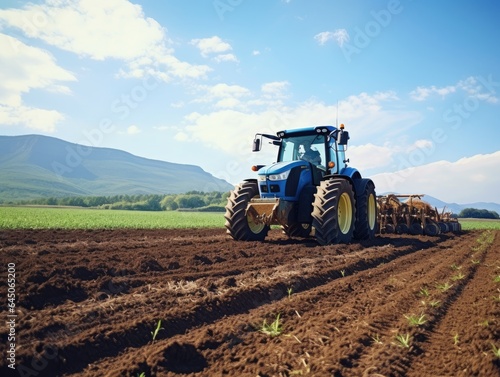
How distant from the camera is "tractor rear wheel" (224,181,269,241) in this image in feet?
31.0

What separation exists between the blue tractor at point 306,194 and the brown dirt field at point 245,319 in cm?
230

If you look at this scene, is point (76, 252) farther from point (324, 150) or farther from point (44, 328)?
point (324, 150)

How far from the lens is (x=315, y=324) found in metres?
3.37

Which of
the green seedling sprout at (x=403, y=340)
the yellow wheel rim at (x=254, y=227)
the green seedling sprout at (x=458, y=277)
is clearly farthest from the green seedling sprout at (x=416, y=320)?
the yellow wheel rim at (x=254, y=227)

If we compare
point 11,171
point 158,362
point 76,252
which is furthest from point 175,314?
point 11,171

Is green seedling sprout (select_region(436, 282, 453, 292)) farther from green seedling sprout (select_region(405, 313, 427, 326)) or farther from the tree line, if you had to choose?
the tree line

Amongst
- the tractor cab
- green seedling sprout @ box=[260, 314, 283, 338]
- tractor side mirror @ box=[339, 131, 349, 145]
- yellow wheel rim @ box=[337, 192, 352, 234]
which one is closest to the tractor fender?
the tractor cab

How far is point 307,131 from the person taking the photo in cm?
991

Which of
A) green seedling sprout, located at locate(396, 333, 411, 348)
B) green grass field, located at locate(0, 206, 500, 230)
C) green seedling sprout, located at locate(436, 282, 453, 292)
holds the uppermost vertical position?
green seedling sprout, located at locate(436, 282, 453, 292)

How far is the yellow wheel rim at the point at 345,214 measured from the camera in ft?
30.9

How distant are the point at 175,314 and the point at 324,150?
23.6 ft

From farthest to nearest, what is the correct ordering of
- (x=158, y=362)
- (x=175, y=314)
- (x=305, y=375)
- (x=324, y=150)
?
(x=324, y=150) < (x=175, y=314) < (x=158, y=362) < (x=305, y=375)

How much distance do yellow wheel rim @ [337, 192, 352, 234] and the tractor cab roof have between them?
72.9 inches

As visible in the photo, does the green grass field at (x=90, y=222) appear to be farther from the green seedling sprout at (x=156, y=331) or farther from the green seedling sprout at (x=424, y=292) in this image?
the green seedling sprout at (x=424, y=292)
